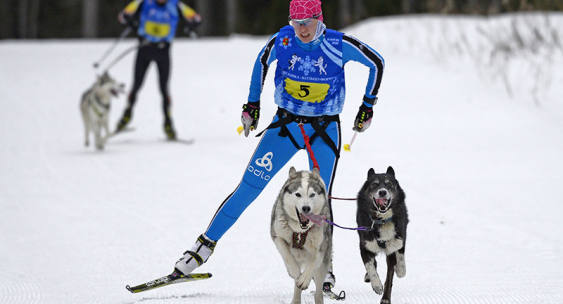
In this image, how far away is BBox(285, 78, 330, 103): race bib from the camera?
4.58 meters

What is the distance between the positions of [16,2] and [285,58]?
35997 millimetres

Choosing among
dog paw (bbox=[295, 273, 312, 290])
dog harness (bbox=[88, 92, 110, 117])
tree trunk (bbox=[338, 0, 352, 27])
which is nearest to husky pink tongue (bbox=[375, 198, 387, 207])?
dog paw (bbox=[295, 273, 312, 290])

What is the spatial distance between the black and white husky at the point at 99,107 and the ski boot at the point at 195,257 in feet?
21.9

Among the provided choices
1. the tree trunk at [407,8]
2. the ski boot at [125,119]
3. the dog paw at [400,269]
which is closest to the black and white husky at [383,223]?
the dog paw at [400,269]

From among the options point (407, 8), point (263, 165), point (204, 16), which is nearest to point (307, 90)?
point (263, 165)

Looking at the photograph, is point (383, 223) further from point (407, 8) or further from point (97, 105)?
point (407, 8)

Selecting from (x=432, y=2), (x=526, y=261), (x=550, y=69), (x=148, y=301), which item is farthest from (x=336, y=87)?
(x=432, y=2)

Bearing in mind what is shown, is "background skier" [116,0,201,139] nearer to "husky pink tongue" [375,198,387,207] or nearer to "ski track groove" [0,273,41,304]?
"ski track groove" [0,273,41,304]

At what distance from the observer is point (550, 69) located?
14.1m

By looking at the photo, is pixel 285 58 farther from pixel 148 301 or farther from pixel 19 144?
pixel 19 144

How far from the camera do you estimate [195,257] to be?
4.79 meters

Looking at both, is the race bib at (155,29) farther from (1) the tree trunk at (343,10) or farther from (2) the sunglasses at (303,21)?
(1) the tree trunk at (343,10)

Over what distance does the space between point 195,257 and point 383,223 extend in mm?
1249

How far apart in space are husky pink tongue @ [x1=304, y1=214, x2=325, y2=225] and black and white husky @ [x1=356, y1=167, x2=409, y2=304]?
39 centimetres
